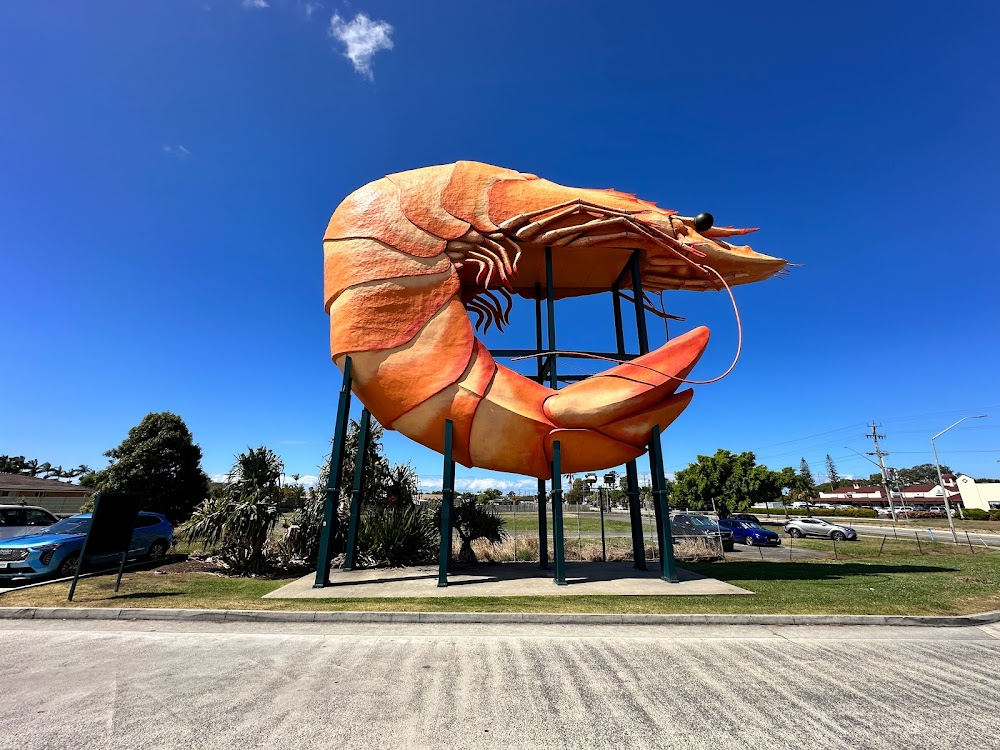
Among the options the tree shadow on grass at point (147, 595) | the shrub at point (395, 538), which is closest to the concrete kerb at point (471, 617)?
the tree shadow on grass at point (147, 595)

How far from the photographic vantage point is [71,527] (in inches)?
438

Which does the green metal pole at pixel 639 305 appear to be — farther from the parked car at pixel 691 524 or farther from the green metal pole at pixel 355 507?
the parked car at pixel 691 524

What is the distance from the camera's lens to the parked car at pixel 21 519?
11.8 metres

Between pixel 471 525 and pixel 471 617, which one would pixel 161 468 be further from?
pixel 471 617

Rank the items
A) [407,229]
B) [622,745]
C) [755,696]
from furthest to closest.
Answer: [407,229] < [755,696] < [622,745]

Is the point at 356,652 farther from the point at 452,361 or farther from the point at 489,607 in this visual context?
the point at 452,361

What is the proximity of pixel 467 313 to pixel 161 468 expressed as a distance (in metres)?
23.1

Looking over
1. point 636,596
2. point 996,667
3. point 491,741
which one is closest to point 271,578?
point 636,596

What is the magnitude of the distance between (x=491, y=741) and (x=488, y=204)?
9.75 m

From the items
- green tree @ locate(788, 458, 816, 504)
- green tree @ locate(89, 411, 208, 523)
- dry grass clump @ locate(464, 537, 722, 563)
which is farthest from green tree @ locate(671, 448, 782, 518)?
green tree @ locate(89, 411, 208, 523)

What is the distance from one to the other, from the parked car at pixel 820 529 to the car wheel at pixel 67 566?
28.3m

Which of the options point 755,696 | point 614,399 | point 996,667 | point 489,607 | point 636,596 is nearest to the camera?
point 755,696

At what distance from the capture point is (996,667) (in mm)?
5344

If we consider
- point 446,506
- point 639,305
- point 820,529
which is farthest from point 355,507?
point 820,529
